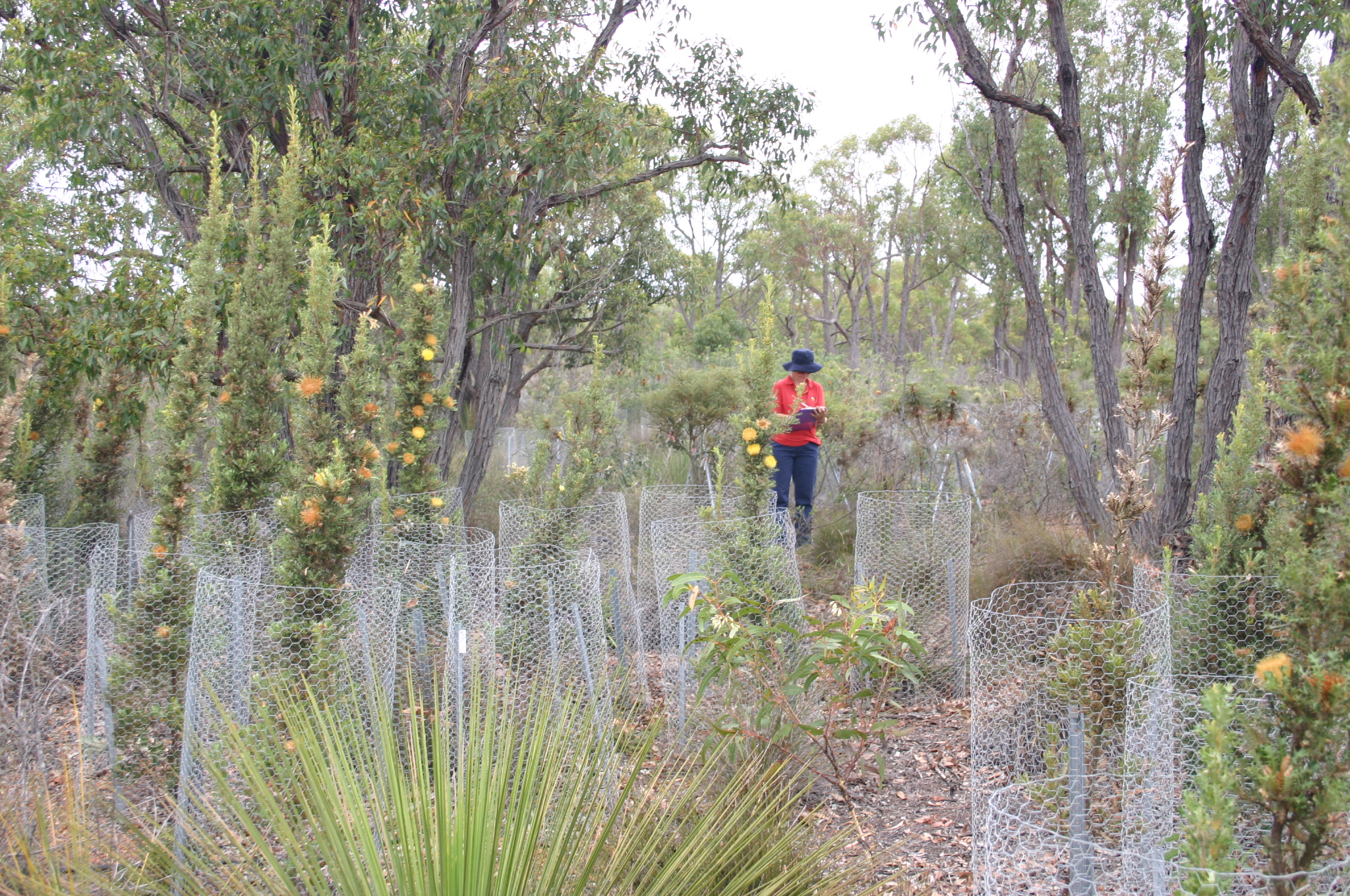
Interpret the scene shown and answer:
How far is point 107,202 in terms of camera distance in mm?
6895

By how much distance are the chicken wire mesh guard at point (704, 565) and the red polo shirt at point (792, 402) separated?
1.81 meters

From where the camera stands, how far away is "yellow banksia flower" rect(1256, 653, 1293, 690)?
1.36 m

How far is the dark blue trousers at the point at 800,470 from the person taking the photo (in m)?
5.89

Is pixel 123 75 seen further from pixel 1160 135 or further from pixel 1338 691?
pixel 1160 135

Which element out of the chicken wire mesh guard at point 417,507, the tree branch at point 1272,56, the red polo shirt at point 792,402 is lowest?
the chicken wire mesh guard at point 417,507

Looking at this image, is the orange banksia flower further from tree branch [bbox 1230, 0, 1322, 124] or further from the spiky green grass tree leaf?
tree branch [bbox 1230, 0, 1322, 124]

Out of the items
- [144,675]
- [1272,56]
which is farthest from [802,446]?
[144,675]

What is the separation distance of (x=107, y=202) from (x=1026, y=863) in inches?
301

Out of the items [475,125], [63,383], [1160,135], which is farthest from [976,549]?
[1160,135]

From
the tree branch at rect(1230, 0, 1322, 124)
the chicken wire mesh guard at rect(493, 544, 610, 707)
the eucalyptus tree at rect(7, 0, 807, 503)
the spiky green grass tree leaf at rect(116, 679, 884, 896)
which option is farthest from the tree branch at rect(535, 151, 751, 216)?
the spiky green grass tree leaf at rect(116, 679, 884, 896)

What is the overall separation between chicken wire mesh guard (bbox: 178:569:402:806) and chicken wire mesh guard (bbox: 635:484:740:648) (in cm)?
217

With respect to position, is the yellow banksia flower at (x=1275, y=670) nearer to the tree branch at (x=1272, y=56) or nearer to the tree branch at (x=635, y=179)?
the tree branch at (x=1272, y=56)

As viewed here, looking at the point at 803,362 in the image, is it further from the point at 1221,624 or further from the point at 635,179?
the point at 1221,624

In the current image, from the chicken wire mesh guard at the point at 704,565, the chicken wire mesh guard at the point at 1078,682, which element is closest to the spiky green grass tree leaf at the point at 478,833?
the chicken wire mesh guard at the point at 1078,682
